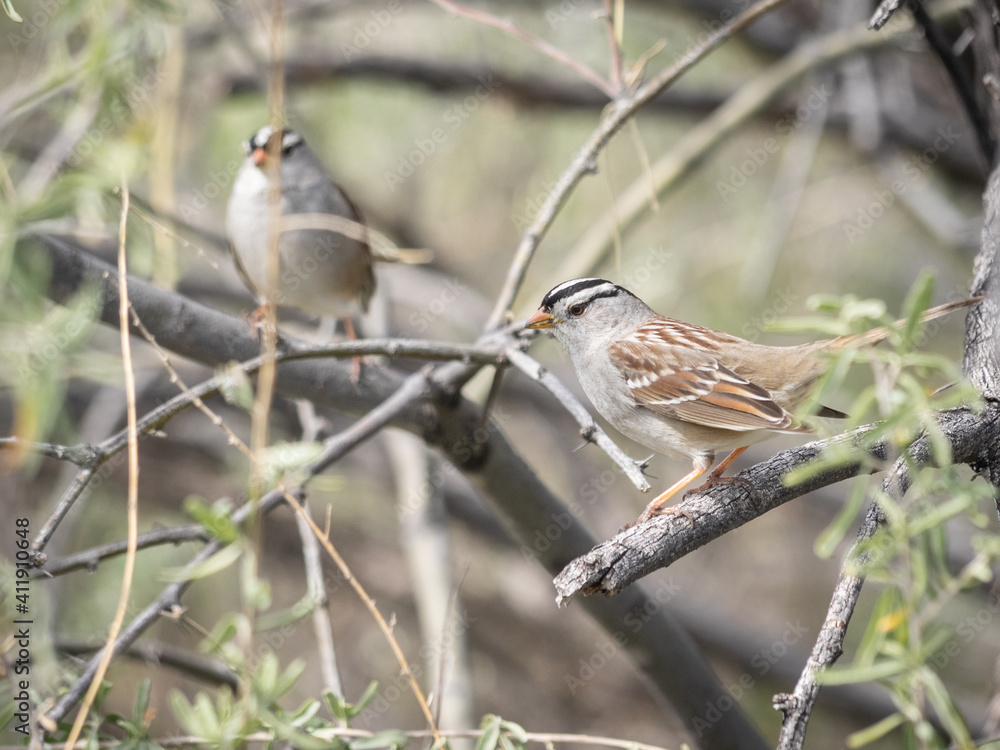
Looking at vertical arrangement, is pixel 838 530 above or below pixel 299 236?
below

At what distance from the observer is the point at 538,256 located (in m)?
6.77

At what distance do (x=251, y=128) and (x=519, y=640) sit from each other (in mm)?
4046

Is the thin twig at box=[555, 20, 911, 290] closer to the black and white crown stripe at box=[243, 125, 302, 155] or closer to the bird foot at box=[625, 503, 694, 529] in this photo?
the black and white crown stripe at box=[243, 125, 302, 155]

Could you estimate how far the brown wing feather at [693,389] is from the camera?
2510 mm

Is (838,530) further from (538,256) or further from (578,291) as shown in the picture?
(538,256)

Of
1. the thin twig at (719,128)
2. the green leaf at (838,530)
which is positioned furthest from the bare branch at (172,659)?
the thin twig at (719,128)

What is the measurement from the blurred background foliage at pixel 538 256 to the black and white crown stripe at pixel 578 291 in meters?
0.82

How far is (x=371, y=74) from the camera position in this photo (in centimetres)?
496

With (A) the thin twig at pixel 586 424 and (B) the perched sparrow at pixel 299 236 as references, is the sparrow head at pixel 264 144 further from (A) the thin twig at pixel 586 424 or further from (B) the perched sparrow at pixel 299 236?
(A) the thin twig at pixel 586 424

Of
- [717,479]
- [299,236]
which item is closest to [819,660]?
[717,479]

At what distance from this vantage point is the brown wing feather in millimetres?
2510

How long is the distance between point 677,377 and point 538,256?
4088 mm

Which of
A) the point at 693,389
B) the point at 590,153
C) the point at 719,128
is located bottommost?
the point at 693,389

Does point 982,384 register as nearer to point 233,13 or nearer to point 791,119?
point 791,119
